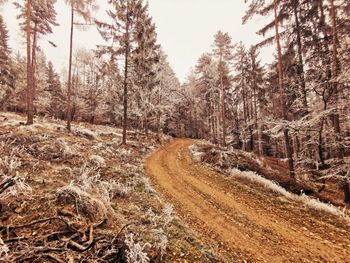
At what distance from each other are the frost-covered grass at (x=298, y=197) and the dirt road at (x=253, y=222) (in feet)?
1.27

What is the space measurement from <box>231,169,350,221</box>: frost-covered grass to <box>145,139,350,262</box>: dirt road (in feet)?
1.27

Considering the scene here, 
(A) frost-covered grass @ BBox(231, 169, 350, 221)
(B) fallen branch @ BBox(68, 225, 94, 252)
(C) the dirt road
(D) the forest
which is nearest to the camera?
(B) fallen branch @ BBox(68, 225, 94, 252)

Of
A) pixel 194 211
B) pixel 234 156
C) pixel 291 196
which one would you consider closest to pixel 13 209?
pixel 194 211

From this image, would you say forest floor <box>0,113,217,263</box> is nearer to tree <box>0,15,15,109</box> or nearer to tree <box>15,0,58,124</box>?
tree <box>15,0,58,124</box>

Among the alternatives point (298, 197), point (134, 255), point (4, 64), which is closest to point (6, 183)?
point (134, 255)

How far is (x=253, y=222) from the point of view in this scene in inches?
308

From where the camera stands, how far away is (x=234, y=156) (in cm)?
1680

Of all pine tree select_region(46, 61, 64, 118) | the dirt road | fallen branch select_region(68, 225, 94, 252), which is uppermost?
pine tree select_region(46, 61, 64, 118)

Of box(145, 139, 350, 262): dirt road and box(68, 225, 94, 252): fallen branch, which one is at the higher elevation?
box(68, 225, 94, 252): fallen branch

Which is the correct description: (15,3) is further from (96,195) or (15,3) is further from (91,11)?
(96,195)

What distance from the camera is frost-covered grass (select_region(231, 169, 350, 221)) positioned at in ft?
30.3

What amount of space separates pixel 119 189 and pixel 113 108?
3409 centimetres

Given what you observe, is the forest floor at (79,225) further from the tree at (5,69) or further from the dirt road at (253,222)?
the tree at (5,69)

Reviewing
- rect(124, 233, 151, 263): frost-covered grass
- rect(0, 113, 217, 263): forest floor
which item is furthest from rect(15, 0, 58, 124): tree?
rect(124, 233, 151, 263): frost-covered grass
